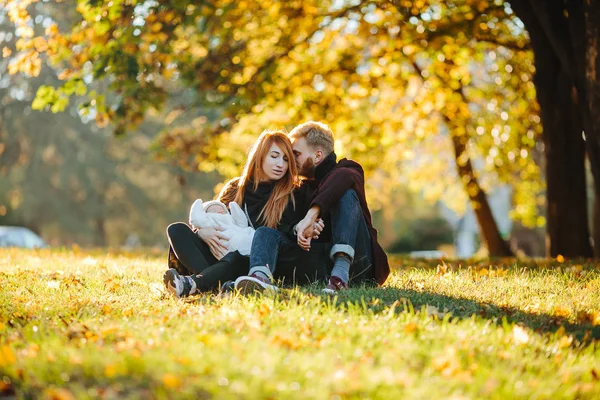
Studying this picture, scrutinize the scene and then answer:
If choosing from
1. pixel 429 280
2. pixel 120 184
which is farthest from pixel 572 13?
Answer: pixel 120 184

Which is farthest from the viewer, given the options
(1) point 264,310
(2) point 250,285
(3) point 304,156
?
(3) point 304,156

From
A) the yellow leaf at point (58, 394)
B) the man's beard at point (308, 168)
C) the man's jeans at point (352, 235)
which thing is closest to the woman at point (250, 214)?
the man's beard at point (308, 168)

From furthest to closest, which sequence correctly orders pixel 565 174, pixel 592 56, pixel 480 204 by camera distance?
pixel 480 204
pixel 565 174
pixel 592 56

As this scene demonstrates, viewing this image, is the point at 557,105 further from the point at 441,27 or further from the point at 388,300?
the point at 388,300

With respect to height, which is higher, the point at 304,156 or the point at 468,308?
the point at 304,156

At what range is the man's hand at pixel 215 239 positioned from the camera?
18.1 feet

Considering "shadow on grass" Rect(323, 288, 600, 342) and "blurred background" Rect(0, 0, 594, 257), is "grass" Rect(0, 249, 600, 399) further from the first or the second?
"blurred background" Rect(0, 0, 594, 257)

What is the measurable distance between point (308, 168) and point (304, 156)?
10cm

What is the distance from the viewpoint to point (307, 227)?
5.25 meters

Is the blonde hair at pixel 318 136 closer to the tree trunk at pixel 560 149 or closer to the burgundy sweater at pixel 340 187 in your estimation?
the burgundy sweater at pixel 340 187

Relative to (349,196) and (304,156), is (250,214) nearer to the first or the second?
(304,156)

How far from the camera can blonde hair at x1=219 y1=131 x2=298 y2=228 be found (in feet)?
18.7

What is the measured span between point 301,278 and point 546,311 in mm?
1821

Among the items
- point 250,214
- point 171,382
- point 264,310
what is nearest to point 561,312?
point 264,310
